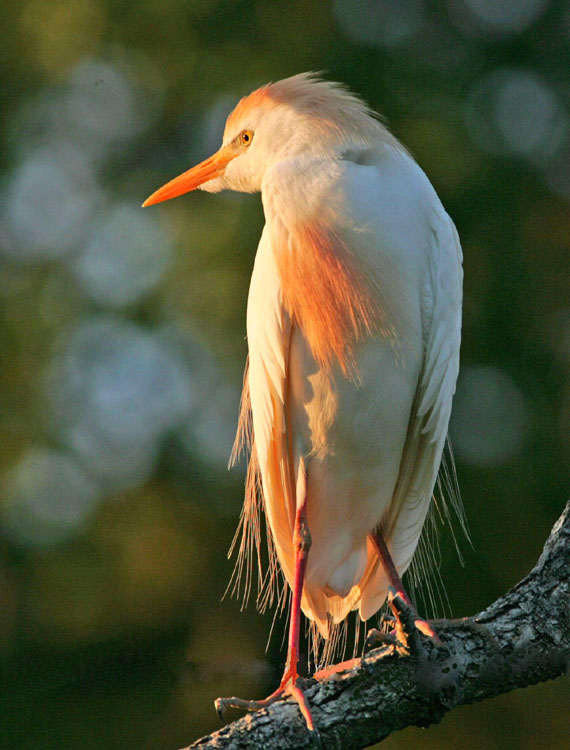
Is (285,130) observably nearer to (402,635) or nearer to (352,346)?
(352,346)

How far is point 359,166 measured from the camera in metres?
1.78

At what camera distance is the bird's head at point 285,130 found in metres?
1.83

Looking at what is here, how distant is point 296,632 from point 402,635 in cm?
45

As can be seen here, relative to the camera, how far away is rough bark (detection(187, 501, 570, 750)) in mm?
1350

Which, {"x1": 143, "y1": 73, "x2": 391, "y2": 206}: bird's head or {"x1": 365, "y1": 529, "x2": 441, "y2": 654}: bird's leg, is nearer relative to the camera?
{"x1": 365, "y1": 529, "x2": 441, "y2": 654}: bird's leg

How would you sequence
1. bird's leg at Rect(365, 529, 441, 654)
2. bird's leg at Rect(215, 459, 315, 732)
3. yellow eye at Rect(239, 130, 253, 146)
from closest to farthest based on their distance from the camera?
1. bird's leg at Rect(365, 529, 441, 654)
2. bird's leg at Rect(215, 459, 315, 732)
3. yellow eye at Rect(239, 130, 253, 146)

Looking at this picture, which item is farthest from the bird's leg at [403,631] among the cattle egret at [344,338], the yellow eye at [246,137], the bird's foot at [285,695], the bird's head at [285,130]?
the yellow eye at [246,137]

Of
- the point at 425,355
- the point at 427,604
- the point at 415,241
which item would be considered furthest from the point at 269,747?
the point at 427,604

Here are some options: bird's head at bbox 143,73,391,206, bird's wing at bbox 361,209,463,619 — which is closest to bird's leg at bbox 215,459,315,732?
bird's wing at bbox 361,209,463,619

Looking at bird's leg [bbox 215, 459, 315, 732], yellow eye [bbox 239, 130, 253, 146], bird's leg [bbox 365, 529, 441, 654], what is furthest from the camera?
yellow eye [bbox 239, 130, 253, 146]

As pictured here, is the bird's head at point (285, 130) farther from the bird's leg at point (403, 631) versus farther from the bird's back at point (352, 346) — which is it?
the bird's leg at point (403, 631)

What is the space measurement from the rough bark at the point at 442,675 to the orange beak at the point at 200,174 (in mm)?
1138

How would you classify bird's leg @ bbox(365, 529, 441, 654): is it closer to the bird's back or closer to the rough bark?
the rough bark

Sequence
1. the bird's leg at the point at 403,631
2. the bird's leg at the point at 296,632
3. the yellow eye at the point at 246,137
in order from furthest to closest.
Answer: the yellow eye at the point at 246,137, the bird's leg at the point at 296,632, the bird's leg at the point at 403,631
